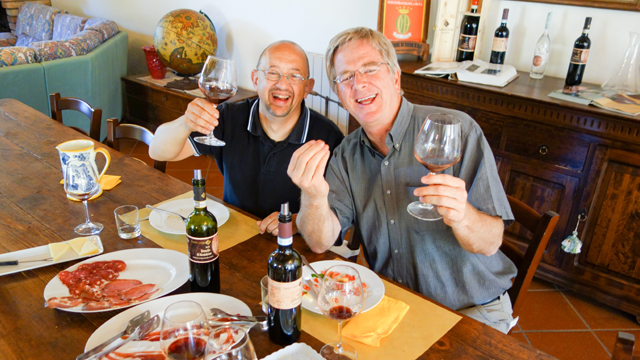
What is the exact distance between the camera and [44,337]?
1036mm

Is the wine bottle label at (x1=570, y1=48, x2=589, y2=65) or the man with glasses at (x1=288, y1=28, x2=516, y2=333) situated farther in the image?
the wine bottle label at (x1=570, y1=48, x2=589, y2=65)

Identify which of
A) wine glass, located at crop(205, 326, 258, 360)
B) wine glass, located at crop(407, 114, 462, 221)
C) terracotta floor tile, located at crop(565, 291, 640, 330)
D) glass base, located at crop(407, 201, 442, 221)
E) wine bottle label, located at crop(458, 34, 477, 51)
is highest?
wine bottle label, located at crop(458, 34, 477, 51)

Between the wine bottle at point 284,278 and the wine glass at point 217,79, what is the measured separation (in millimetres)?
682

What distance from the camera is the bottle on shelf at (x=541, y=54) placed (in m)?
2.49

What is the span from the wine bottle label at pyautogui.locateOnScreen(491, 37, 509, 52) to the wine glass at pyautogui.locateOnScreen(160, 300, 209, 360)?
7.53 feet

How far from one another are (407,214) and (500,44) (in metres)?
1.56

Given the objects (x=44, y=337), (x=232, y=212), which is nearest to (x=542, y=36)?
(x=232, y=212)

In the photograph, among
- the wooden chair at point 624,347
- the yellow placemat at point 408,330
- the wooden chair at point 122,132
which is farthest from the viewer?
the wooden chair at point 122,132

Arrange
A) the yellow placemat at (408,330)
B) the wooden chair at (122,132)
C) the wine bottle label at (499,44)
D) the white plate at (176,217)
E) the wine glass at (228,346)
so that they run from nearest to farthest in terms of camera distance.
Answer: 1. the wine glass at (228,346)
2. the yellow placemat at (408,330)
3. the white plate at (176,217)
4. the wooden chair at (122,132)
5. the wine bottle label at (499,44)

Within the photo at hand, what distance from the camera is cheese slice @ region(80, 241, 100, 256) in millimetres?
1322

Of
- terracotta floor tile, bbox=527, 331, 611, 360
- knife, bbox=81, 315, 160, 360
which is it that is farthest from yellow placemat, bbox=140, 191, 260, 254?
terracotta floor tile, bbox=527, 331, 611, 360

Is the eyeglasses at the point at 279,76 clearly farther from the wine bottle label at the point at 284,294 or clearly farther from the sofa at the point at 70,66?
the sofa at the point at 70,66

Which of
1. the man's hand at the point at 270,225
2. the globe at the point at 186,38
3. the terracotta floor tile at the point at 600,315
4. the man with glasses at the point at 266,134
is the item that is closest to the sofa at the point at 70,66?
the globe at the point at 186,38

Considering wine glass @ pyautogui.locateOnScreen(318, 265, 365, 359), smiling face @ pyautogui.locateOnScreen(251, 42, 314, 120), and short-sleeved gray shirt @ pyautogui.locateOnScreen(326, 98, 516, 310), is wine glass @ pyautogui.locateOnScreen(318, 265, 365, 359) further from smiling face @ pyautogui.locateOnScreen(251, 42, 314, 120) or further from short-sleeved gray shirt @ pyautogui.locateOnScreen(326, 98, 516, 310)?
smiling face @ pyautogui.locateOnScreen(251, 42, 314, 120)
